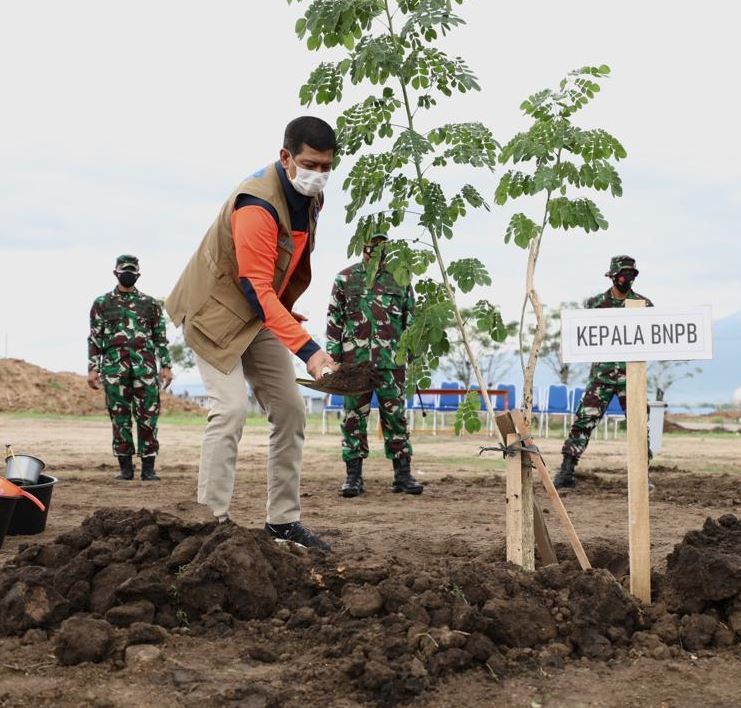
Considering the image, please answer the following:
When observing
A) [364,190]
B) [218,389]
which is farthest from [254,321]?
[364,190]

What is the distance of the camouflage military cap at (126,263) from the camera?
32.6ft

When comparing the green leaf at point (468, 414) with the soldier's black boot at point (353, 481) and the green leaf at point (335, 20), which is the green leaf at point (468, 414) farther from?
the soldier's black boot at point (353, 481)

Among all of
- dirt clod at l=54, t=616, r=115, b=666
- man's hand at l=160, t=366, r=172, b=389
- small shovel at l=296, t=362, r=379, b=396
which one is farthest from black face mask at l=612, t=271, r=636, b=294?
dirt clod at l=54, t=616, r=115, b=666

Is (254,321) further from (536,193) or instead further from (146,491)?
(146,491)

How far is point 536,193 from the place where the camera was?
4109 mm

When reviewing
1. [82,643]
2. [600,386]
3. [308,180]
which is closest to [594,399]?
[600,386]

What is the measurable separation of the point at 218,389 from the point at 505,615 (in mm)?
1927

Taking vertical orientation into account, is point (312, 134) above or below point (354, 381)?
above

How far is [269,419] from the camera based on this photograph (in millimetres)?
5195

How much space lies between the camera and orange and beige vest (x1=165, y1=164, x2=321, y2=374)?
15.5 feet

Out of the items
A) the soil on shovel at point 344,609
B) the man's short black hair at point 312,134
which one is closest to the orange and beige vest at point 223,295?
the man's short black hair at point 312,134

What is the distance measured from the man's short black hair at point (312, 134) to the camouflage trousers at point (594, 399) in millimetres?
5061

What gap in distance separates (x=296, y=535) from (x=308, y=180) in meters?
1.90

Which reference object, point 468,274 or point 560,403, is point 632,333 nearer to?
point 468,274
